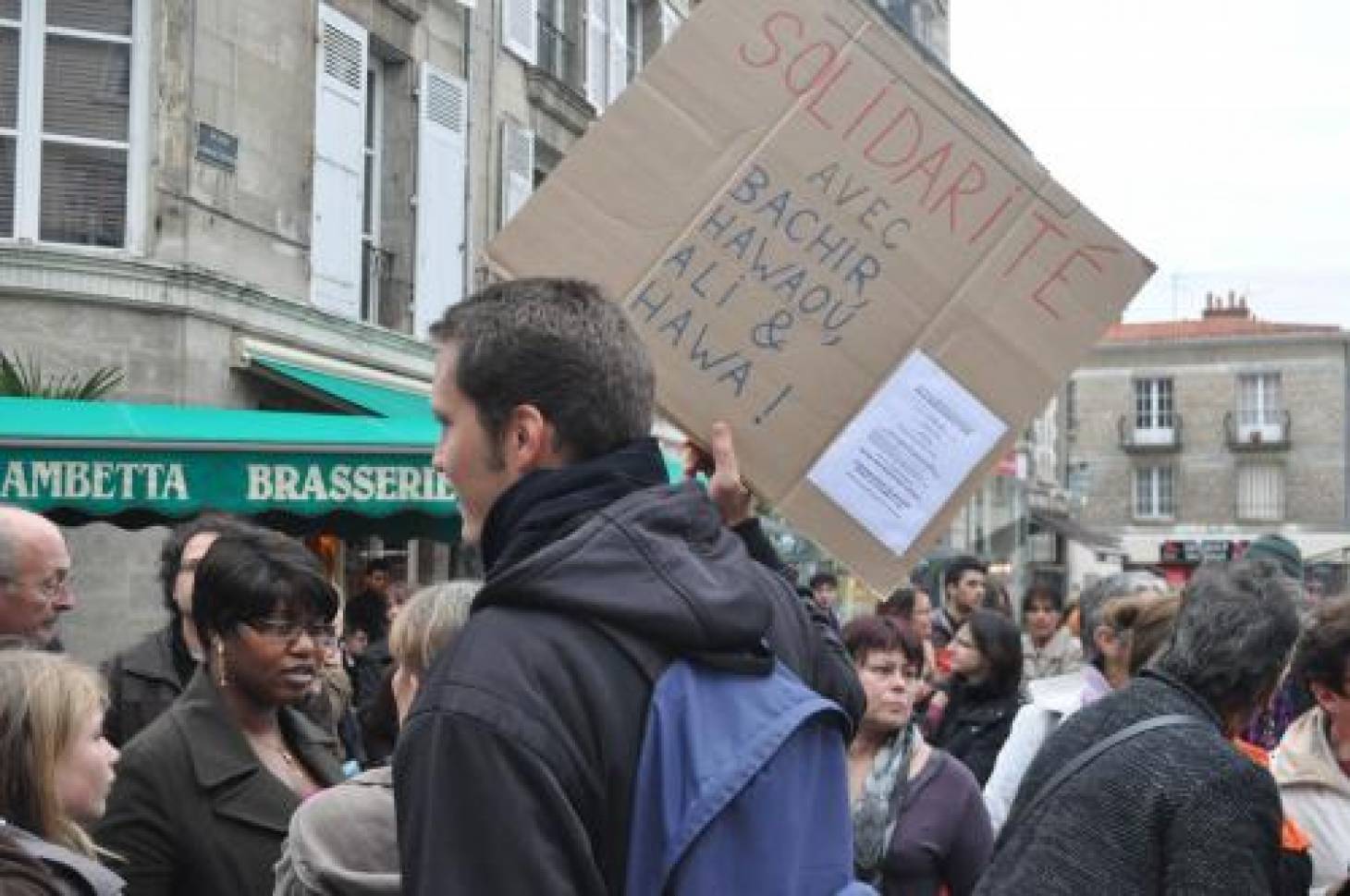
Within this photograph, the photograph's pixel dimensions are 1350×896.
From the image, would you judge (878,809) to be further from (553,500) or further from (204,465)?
(204,465)

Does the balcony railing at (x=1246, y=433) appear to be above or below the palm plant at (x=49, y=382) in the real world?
above

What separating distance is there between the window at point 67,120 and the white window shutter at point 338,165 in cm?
193

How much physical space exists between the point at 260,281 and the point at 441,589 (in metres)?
9.65

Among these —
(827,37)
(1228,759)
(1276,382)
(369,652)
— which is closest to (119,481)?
(369,652)

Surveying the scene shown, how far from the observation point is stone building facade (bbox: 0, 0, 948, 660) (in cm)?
1112

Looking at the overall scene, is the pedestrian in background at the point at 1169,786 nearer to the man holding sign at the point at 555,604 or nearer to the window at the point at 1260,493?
the man holding sign at the point at 555,604

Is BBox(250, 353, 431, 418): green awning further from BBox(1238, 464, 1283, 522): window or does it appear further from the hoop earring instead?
BBox(1238, 464, 1283, 522): window

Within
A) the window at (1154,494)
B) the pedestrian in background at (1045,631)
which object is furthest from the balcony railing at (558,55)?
the window at (1154,494)

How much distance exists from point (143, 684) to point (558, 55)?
1454 centimetres

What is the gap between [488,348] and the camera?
193 cm

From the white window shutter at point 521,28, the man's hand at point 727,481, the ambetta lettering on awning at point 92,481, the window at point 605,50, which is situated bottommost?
the man's hand at point 727,481

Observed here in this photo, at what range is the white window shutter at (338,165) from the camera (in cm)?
1315

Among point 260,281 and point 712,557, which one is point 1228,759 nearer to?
point 712,557

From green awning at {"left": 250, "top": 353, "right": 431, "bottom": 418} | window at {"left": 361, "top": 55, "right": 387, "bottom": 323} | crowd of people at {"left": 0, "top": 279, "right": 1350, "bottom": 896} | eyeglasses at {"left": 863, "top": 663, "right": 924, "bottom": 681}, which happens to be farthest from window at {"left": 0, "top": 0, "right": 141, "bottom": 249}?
eyeglasses at {"left": 863, "top": 663, "right": 924, "bottom": 681}
